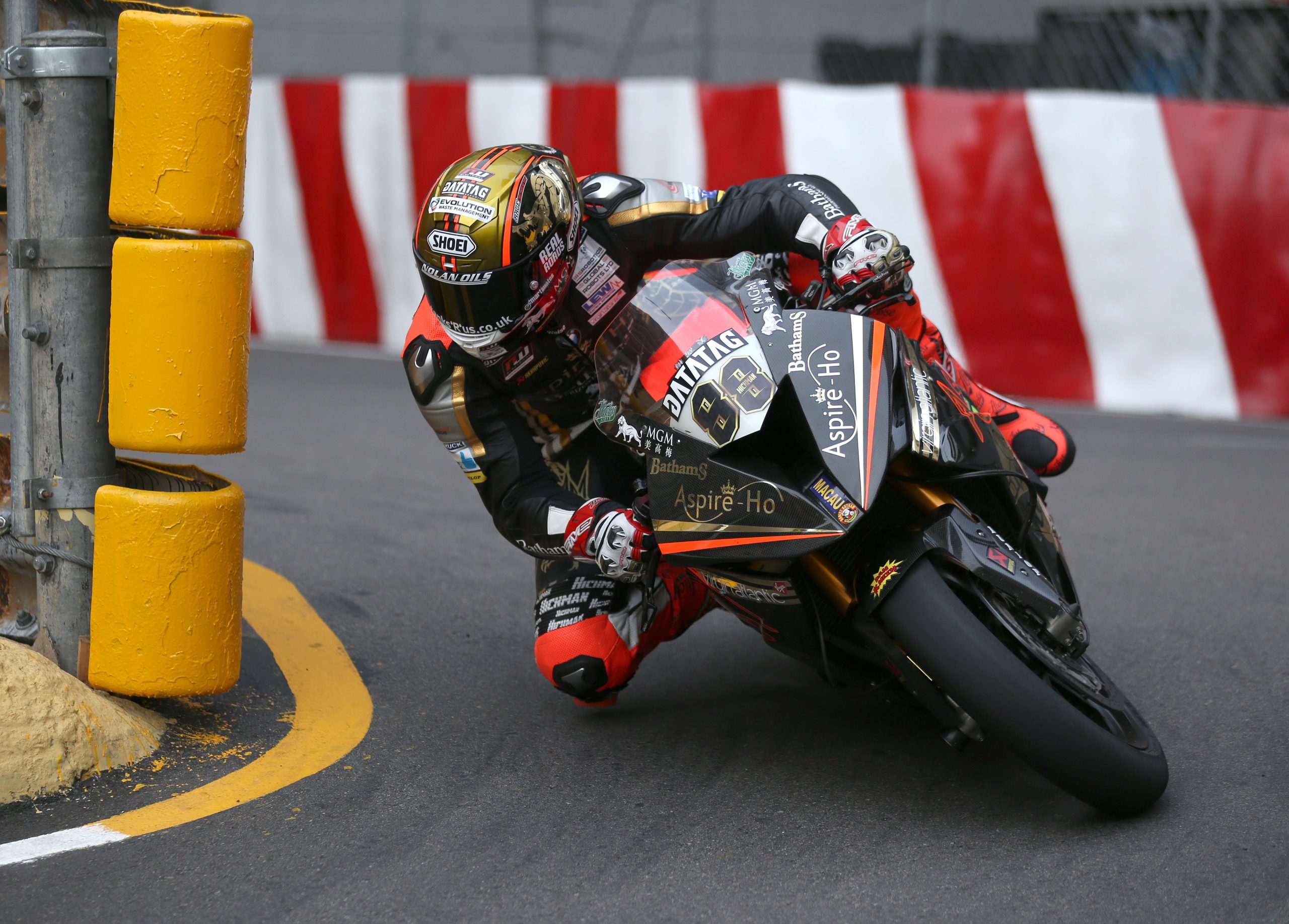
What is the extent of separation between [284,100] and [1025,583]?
7.35 metres

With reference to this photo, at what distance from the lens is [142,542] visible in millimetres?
2773

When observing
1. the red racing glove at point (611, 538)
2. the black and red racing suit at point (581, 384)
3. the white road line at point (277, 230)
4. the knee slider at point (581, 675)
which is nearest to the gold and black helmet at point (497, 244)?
the black and red racing suit at point (581, 384)

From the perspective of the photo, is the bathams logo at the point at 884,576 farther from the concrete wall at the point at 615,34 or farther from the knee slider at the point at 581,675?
the concrete wall at the point at 615,34

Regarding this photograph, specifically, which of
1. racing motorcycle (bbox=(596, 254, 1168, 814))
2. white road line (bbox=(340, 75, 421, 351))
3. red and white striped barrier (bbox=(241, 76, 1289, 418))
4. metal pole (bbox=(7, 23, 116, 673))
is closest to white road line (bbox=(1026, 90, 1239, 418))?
red and white striped barrier (bbox=(241, 76, 1289, 418))

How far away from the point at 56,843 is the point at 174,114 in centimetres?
141

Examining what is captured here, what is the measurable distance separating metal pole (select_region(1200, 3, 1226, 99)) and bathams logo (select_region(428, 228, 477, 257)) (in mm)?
5737

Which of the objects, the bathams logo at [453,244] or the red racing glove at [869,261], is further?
the red racing glove at [869,261]

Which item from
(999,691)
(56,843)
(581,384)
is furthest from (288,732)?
(999,691)

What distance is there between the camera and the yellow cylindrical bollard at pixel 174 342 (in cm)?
270

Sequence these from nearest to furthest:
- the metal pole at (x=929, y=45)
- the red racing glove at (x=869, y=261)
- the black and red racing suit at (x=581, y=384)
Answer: the red racing glove at (x=869, y=261), the black and red racing suit at (x=581, y=384), the metal pole at (x=929, y=45)

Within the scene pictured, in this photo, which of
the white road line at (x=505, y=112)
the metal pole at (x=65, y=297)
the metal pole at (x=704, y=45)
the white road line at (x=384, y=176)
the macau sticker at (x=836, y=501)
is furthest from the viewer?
the white road line at (x=384, y=176)

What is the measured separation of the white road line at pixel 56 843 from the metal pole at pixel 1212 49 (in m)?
6.61

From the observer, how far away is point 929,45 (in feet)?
24.8

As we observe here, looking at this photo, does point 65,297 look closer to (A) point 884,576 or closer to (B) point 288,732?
(B) point 288,732
